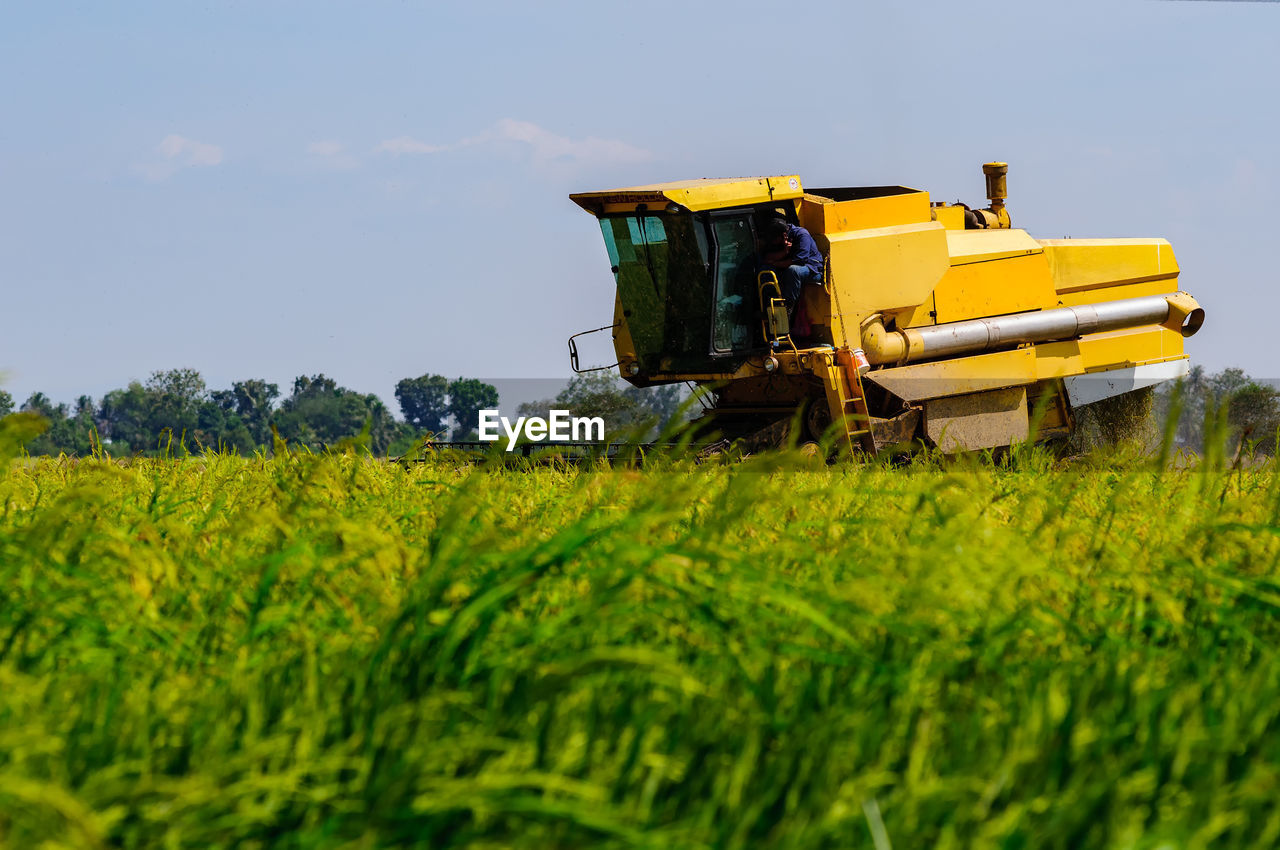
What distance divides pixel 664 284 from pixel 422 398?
453 feet

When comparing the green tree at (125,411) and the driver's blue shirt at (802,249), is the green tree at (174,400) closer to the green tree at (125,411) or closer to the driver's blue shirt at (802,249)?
the green tree at (125,411)

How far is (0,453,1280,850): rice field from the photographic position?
2.31 m

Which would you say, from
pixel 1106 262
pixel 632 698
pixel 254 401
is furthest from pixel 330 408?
pixel 632 698

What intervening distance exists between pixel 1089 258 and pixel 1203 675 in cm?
1320

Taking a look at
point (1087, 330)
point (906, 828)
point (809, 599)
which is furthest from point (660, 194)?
point (906, 828)

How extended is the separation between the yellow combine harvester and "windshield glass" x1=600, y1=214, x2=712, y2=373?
0.05 feet

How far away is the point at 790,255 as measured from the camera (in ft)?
41.1

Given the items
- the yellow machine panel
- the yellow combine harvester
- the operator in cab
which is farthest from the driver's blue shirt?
the yellow machine panel

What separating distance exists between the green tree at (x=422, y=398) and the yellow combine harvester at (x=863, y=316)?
421 feet

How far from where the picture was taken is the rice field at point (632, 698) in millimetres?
2309

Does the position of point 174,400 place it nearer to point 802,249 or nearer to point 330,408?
point 330,408

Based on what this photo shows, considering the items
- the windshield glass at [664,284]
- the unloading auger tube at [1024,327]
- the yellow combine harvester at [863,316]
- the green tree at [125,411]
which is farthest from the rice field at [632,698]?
the green tree at [125,411]

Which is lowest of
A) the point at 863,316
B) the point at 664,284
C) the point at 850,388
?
the point at 850,388

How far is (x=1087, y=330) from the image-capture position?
49.5ft
